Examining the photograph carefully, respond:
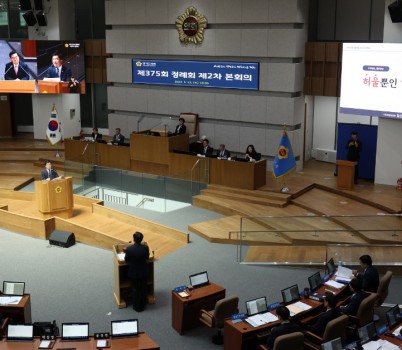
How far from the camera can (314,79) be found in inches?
624

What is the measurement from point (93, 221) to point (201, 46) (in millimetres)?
6373

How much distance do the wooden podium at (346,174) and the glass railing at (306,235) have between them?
328 cm

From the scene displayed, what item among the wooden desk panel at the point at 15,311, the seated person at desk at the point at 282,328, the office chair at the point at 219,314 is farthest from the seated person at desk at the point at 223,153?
the seated person at desk at the point at 282,328

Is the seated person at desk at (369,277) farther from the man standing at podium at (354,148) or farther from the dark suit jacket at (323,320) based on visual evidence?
the man standing at podium at (354,148)

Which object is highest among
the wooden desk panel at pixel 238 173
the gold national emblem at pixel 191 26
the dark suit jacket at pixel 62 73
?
the gold national emblem at pixel 191 26

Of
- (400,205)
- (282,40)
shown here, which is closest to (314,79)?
(282,40)

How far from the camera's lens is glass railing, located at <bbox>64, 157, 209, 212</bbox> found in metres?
14.2

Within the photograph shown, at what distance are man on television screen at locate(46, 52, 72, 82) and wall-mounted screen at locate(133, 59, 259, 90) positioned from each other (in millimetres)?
2219

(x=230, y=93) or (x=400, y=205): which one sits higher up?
(x=230, y=93)

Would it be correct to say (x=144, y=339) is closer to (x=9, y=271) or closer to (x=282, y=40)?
(x=9, y=271)

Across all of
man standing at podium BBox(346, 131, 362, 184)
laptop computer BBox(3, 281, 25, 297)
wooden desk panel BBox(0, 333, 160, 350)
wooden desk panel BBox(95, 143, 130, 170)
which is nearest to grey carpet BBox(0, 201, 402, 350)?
laptop computer BBox(3, 281, 25, 297)

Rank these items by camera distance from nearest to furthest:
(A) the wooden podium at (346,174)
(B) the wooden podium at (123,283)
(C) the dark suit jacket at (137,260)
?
(C) the dark suit jacket at (137,260), (B) the wooden podium at (123,283), (A) the wooden podium at (346,174)

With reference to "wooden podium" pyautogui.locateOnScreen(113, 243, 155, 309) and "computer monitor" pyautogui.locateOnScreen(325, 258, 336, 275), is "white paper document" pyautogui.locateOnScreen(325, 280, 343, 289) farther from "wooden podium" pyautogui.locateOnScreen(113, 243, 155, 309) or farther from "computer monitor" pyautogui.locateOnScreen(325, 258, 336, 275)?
"wooden podium" pyautogui.locateOnScreen(113, 243, 155, 309)

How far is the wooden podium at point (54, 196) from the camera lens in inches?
517
